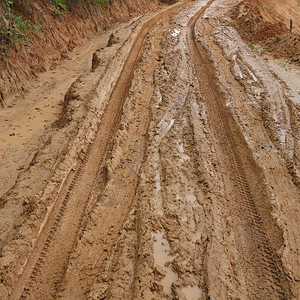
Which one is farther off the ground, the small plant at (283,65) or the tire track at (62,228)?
the tire track at (62,228)

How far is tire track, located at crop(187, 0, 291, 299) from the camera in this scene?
3.00 meters

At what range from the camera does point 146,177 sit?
429 centimetres

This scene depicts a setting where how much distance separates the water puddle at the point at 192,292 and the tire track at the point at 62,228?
154 centimetres

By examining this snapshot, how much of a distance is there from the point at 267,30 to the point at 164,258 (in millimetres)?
10713

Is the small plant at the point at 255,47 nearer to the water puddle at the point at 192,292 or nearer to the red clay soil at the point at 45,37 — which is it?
the red clay soil at the point at 45,37

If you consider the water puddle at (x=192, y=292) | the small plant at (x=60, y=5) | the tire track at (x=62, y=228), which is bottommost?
the water puddle at (x=192, y=292)

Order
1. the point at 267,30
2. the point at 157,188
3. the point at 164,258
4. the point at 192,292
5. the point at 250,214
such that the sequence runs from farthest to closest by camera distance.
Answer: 1. the point at 267,30
2. the point at 157,188
3. the point at 250,214
4. the point at 164,258
5. the point at 192,292

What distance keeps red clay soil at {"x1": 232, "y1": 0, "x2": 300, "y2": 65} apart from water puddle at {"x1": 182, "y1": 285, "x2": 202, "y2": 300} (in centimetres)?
810

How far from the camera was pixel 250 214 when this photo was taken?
378 centimetres

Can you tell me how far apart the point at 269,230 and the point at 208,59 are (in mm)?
6423

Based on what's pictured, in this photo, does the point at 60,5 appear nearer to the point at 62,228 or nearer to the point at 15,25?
the point at 15,25

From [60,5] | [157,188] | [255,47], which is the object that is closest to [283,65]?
[255,47]

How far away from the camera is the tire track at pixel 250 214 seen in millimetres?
3002

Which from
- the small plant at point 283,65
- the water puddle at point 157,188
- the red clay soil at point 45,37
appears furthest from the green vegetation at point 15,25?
the small plant at point 283,65
